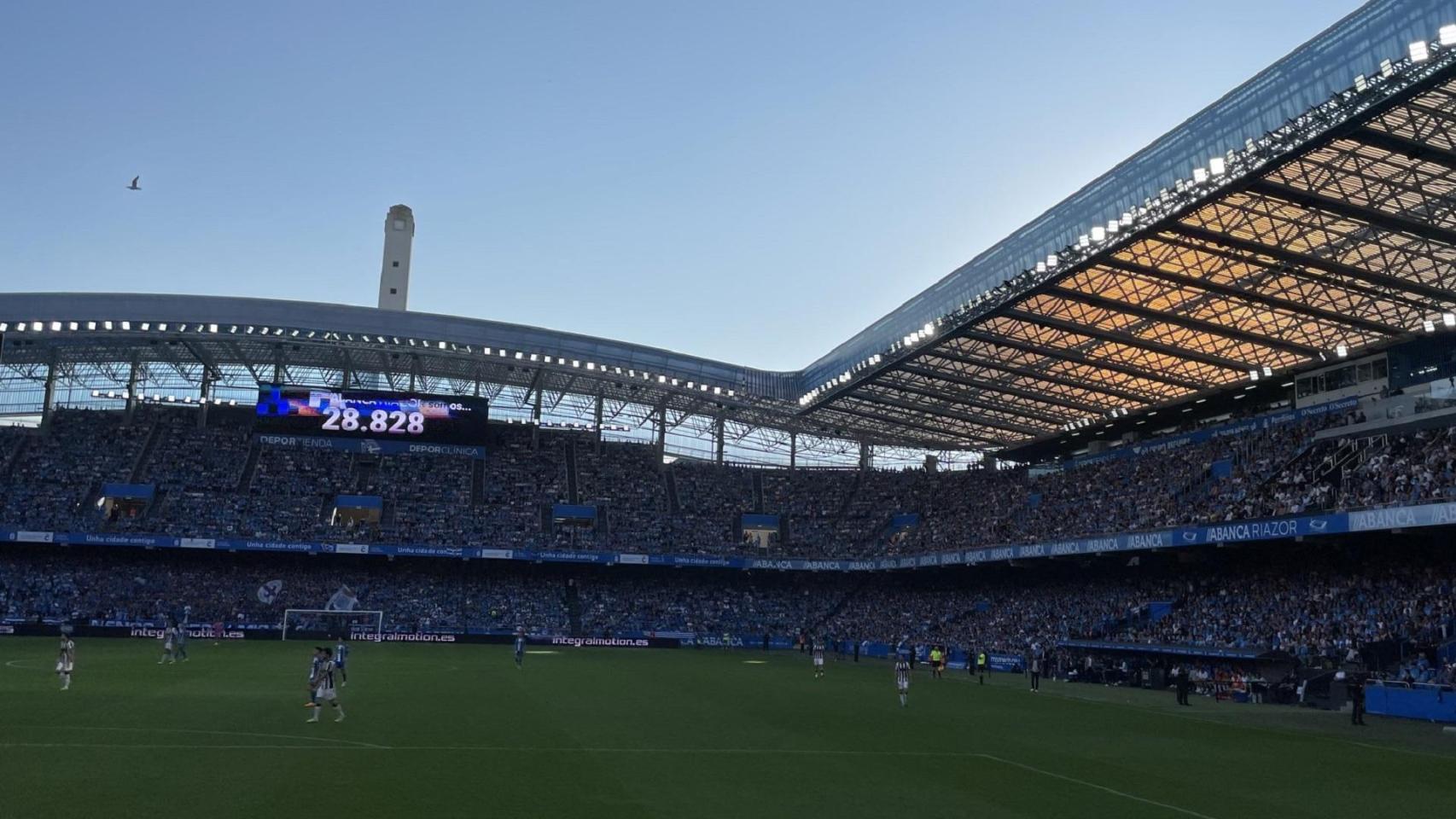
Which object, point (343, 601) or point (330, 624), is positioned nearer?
point (330, 624)

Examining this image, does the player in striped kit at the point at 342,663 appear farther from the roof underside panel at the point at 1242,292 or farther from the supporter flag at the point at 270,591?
the supporter flag at the point at 270,591

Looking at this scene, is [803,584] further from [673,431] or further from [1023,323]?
[1023,323]

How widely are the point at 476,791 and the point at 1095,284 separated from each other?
33038mm

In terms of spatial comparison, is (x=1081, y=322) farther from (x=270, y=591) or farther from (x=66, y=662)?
(x=270, y=591)

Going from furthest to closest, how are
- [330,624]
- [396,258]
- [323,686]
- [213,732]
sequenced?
[396,258] < [330,624] < [323,686] < [213,732]

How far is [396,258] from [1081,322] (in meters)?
55.3

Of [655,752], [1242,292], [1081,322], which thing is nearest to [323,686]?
[655,752]

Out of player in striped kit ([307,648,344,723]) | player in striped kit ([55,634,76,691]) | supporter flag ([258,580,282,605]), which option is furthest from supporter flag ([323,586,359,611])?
player in striped kit ([307,648,344,723])

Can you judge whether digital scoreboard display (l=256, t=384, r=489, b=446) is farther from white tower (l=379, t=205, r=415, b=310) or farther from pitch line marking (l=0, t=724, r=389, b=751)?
pitch line marking (l=0, t=724, r=389, b=751)

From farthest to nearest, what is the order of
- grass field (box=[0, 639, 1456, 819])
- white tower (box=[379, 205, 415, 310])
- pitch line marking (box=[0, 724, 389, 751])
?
white tower (box=[379, 205, 415, 310]) < pitch line marking (box=[0, 724, 389, 751]) < grass field (box=[0, 639, 1456, 819])

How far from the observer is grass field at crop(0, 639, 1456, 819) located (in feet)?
50.8

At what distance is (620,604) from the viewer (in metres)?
72.0

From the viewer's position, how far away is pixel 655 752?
68.4 ft

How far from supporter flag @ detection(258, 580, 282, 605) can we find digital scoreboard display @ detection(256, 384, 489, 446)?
9857mm
